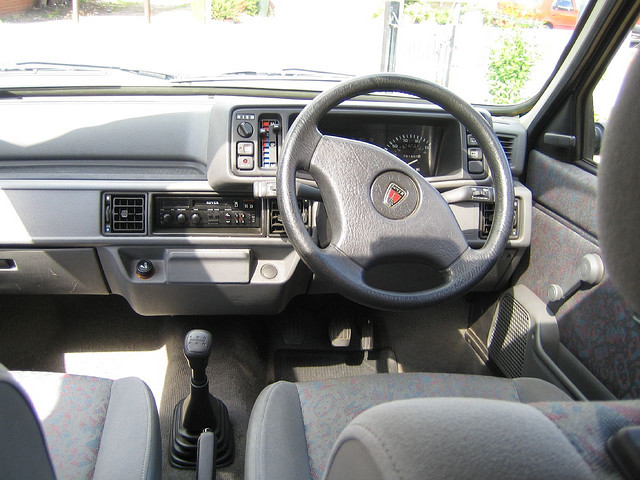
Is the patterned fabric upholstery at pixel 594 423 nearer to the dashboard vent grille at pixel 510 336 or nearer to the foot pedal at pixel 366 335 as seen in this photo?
the dashboard vent grille at pixel 510 336

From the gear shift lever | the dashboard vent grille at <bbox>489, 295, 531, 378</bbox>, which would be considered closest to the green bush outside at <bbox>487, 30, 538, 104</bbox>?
the dashboard vent grille at <bbox>489, 295, 531, 378</bbox>

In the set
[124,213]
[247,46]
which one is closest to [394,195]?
[124,213]

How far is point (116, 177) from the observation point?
1.89 metres

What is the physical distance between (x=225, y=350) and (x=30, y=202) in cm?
99

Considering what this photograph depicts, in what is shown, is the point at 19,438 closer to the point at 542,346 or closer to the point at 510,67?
the point at 542,346

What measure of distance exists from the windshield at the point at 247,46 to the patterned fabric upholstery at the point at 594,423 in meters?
1.40

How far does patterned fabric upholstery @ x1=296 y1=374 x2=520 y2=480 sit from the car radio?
653 millimetres

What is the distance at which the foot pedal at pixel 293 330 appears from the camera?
2486 mm

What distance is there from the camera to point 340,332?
8.05ft

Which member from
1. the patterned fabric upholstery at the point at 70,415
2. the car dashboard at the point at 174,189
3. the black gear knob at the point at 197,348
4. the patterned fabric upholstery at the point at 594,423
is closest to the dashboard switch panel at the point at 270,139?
the car dashboard at the point at 174,189

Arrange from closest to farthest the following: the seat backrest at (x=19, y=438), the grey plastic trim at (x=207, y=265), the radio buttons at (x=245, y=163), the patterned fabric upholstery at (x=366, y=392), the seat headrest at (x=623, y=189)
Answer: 1. the seat headrest at (x=623, y=189)
2. the seat backrest at (x=19, y=438)
3. the patterned fabric upholstery at (x=366, y=392)
4. the radio buttons at (x=245, y=163)
5. the grey plastic trim at (x=207, y=265)

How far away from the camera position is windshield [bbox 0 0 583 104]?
2.08 m

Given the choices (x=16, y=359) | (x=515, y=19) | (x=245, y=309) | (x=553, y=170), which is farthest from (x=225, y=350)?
(x=515, y=19)

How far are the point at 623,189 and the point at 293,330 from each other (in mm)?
2098
